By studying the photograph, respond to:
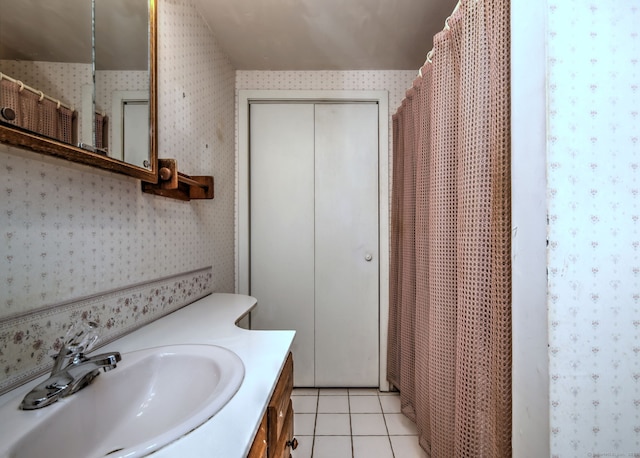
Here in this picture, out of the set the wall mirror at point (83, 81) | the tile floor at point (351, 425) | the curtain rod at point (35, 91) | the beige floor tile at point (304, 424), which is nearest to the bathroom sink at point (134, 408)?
the wall mirror at point (83, 81)

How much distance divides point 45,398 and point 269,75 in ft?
6.78

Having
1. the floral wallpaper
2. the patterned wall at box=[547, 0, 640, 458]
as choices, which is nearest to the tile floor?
the floral wallpaper

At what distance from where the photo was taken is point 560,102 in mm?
566

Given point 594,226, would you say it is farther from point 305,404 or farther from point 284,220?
point 305,404

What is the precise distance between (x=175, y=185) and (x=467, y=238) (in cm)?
106

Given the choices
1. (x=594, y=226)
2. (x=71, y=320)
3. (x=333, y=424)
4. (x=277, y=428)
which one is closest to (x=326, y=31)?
(x=594, y=226)

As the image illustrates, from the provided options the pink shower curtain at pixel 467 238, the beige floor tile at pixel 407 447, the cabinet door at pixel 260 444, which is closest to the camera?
the cabinet door at pixel 260 444

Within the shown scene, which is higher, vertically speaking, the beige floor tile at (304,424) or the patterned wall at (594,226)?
the patterned wall at (594,226)

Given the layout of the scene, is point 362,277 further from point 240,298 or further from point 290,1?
point 290,1

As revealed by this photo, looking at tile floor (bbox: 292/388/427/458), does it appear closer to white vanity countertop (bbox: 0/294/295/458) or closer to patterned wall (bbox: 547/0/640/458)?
white vanity countertop (bbox: 0/294/295/458)

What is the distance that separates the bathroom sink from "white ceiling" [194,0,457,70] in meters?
1.64

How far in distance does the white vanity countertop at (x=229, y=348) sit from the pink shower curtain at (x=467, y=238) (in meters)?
0.60

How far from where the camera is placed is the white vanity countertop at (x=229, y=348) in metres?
0.45

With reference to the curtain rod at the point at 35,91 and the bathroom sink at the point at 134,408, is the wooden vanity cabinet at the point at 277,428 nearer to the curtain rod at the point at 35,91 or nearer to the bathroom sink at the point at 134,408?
the bathroom sink at the point at 134,408
